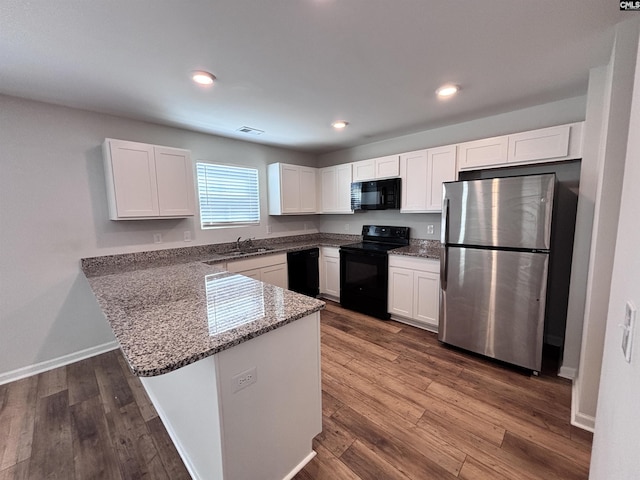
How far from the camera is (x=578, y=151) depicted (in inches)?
87.6

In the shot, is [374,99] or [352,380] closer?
[352,380]

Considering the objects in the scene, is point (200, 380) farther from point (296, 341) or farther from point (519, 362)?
point (519, 362)

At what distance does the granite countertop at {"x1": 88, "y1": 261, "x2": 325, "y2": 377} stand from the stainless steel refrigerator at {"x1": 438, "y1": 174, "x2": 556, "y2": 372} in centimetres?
171

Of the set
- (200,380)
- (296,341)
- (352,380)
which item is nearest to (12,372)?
(200,380)

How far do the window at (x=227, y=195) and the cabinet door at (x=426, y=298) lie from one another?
2.49 m

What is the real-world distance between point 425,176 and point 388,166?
53cm

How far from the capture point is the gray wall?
2.29 m

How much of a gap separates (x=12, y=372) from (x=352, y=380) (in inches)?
120

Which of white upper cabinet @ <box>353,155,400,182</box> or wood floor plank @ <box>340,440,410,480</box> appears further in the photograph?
white upper cabinet @ <box>353,155,400,182</box>

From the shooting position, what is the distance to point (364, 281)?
3.58 m

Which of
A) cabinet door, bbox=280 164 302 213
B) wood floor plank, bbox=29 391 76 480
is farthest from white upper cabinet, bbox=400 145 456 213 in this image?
wood floor plank, bbox=29 391 76 480

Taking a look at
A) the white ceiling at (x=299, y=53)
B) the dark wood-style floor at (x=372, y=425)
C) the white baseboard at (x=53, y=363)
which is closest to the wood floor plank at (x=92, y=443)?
the dark wood-style floor at (x=372, y=425)

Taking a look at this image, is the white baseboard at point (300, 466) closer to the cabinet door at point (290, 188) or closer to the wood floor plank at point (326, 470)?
the wood floor plank at point (326, 470)

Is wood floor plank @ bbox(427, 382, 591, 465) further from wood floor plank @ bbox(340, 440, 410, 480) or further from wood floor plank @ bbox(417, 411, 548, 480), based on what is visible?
wood floor plank @ bbox(340, 440, 410, 480)
